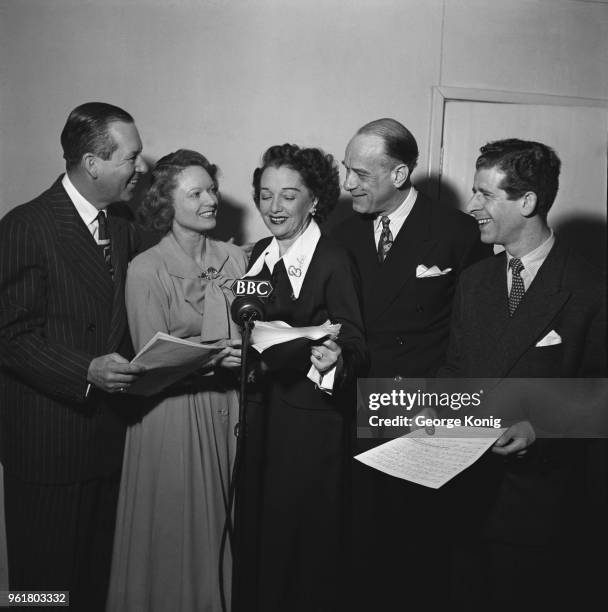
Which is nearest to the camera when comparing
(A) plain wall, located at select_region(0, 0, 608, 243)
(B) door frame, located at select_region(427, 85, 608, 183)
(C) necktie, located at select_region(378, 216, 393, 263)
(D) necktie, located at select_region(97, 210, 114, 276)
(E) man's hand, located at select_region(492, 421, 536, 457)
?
(E) man's hand, located at select_region(492, 421, 536, 457)

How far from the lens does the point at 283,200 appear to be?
A: 8.36 ft

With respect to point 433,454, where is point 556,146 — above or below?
above

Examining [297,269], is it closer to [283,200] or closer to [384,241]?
[283,200]

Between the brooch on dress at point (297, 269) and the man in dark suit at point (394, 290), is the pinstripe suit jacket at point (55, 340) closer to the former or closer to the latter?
the brooch on dress at point (297, 269)

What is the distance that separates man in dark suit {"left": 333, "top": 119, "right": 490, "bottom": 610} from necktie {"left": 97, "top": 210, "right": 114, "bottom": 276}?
992 mm

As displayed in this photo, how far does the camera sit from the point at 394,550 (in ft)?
9.41

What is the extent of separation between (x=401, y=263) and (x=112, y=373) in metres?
1.22

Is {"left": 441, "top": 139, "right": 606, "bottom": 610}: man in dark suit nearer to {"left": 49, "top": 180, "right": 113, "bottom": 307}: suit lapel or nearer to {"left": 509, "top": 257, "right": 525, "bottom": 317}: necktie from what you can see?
{"left": 509, "top": 257, "right": 525, "bottom": 317}: necktie

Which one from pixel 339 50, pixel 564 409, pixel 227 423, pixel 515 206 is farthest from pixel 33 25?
pixel 564 409

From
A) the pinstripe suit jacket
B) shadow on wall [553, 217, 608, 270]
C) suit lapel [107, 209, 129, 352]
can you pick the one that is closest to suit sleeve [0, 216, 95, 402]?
the pinstripe suit jacket

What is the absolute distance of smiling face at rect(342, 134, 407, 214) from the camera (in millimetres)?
2742

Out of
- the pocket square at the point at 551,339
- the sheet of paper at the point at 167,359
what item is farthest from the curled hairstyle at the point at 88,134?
the pocket square at the point at 551,339

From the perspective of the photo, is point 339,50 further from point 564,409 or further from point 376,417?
point 564,409

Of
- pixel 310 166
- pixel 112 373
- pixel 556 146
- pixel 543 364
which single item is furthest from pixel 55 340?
pixel 556 146
